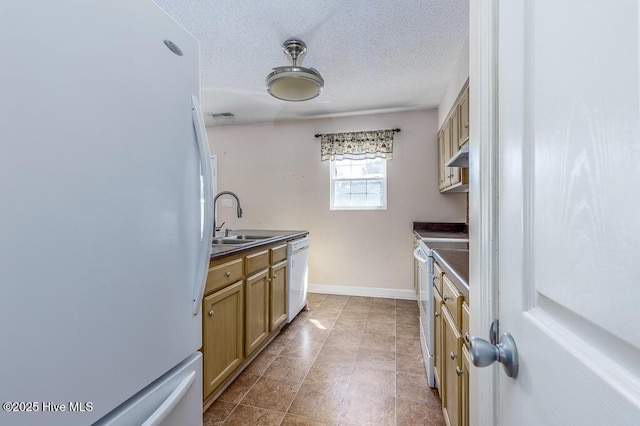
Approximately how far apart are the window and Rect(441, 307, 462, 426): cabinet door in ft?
8.47

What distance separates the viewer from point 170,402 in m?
0.83

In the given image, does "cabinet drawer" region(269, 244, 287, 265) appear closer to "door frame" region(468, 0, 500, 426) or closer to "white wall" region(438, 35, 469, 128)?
"door frame" region(468, 0, 500, 426)

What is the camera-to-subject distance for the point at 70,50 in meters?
0.61

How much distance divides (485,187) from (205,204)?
32.9 inches

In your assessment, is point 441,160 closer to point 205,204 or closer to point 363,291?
point 363,291

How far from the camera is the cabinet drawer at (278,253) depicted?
8.04 ft

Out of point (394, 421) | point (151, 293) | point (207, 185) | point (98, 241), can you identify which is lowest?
point (394, 421)

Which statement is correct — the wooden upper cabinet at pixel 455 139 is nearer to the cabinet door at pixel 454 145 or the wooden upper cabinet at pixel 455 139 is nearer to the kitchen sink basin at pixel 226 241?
the cabinet door at pixel 454 145

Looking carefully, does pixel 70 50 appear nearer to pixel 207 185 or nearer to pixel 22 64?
pixel 22 64

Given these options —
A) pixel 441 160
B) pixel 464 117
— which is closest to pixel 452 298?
pixel 464 117

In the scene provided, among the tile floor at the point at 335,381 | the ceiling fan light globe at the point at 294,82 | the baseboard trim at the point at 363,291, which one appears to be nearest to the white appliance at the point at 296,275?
the tile floor at the point at 335,381

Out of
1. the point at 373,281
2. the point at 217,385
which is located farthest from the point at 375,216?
the point at 217,385

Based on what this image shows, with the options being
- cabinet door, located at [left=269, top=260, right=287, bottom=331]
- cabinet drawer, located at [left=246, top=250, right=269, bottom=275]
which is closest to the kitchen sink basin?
cabinet drawer, located at [left=246, top=250, right=269, bottom=275]

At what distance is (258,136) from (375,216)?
2.10m
